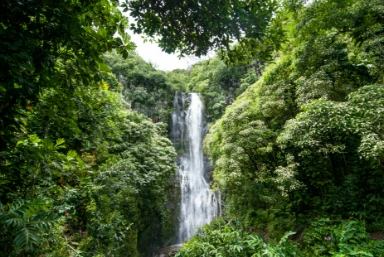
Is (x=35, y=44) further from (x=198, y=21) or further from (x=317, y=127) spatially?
(x=317, y=127)

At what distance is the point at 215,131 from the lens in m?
9.91

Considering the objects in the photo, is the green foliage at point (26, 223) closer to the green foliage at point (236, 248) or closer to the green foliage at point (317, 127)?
the green foliage at point (317, 127)

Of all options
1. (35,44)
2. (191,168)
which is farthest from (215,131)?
(35,44)

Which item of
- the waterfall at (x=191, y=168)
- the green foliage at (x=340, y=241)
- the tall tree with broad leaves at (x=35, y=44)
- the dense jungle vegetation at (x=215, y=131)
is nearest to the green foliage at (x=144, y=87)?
the waterfall at (x=191, y=168)

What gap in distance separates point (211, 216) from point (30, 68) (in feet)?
46.3

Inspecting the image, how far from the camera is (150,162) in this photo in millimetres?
9625

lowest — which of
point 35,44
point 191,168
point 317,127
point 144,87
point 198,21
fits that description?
point 35,44

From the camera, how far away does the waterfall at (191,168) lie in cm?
1421

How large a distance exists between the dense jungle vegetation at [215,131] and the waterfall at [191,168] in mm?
3152

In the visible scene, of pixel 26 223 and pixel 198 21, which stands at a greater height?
pixel 198 21

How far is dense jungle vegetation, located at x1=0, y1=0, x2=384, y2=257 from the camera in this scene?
5.49 feet

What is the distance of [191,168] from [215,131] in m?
7.67

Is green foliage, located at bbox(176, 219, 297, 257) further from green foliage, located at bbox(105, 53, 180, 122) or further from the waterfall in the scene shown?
green foliage, located at bbox(105, 53, 180, 122)

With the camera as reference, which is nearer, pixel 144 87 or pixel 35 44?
pixel 35 44
